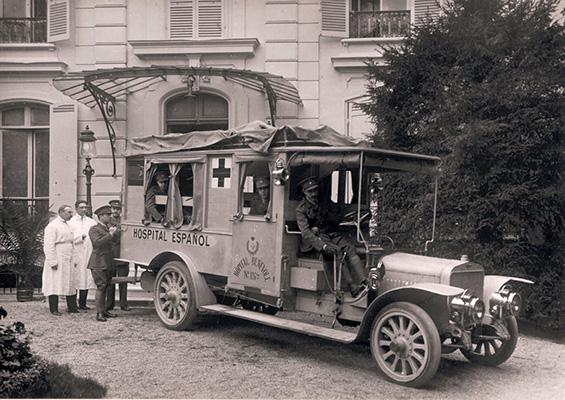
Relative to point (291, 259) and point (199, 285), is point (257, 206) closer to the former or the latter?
point (291, 259)

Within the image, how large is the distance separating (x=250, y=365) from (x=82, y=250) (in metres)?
4.68

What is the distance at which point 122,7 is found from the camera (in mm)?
12039

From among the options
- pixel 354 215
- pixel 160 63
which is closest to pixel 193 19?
pixel 160 63

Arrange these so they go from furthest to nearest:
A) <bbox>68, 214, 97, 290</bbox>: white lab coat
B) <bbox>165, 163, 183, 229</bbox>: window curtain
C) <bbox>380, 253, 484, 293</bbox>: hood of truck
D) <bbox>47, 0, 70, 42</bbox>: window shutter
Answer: <bbox>47, 0, 70, 42</bbox>: window shutter
<bbox>68, 214, 97, 290</bbox>: white lab coat
<bbox>165, 163, 183, 229</bbox>: window curtain
<bbox>380, 253, 484, 293</bbox>: hood of truck

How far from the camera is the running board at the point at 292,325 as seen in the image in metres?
6.04

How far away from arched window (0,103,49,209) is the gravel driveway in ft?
15.6

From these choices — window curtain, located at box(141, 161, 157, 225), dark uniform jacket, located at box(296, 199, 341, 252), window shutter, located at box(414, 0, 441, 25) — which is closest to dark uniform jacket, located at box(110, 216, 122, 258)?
window curtain, located at box(141, 161, 157, 225)

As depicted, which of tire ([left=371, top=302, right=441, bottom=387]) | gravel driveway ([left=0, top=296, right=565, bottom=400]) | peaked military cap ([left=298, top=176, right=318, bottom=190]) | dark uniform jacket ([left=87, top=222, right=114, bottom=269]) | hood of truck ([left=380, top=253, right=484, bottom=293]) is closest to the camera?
tire ([left=371, top=302, right=441, bottom=387])

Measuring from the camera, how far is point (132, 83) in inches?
472

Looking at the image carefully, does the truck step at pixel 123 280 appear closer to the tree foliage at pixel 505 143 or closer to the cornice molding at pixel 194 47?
the tree foliage at pixel 505 143

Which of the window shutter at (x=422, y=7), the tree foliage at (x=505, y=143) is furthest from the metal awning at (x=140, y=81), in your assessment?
the tree foliage at (x=505, y=143)

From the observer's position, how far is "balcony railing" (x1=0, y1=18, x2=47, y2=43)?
39.6ft

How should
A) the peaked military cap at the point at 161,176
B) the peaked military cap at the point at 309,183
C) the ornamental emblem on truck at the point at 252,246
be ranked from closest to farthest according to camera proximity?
the peaked military cap at the point at 309,183 < the ornamental emblem on truck at the point at 252,246 < the peaked military cap at the point at 161,176

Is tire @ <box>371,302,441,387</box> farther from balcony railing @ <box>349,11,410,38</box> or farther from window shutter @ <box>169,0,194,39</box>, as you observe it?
window shutter @ <box>169,0,194,39</box>
